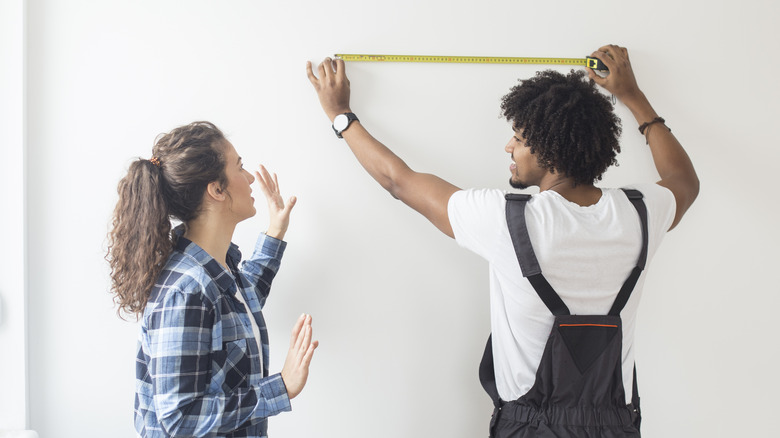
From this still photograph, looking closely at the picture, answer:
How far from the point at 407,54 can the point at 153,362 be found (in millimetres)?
1162

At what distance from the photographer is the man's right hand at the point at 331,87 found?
1600mm

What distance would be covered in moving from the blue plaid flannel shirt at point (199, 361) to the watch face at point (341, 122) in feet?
1.80

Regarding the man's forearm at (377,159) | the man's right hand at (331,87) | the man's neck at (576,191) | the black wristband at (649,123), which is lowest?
the man's neck at (576,191)

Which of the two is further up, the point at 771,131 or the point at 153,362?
the point at 771,131

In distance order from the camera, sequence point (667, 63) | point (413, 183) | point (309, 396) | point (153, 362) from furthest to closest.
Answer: point (667, 63) → point (309, 396) → point (413, 183) → point (153, 362)

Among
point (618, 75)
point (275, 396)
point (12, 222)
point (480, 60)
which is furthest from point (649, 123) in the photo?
point (12, 222)

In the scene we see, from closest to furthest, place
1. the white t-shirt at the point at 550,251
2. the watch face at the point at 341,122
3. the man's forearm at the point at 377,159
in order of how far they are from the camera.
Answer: the white t-shirt at the point at 550,251 → the man's forearm at the point at 377,159 → the watch face at the point at 341,122

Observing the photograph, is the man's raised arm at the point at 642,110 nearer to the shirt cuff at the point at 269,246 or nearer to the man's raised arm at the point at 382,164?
the man's raised arm at the point at 382,164

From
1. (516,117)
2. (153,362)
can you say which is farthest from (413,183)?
(153,362)

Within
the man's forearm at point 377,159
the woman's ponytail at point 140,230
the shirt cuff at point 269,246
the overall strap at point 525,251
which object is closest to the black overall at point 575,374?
the overall strap at point 525,251

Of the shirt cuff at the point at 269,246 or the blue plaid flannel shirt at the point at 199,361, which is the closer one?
the blue plaid flannel shirt at the point at 199,361

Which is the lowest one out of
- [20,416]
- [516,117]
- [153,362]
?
[20,416]

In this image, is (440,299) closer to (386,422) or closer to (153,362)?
(386,422)

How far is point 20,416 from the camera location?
1.59 meters
